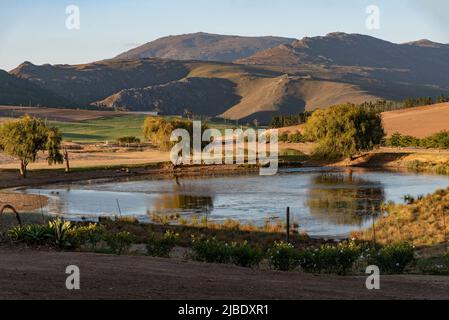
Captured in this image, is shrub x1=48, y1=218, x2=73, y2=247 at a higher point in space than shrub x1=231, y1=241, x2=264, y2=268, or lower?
higher

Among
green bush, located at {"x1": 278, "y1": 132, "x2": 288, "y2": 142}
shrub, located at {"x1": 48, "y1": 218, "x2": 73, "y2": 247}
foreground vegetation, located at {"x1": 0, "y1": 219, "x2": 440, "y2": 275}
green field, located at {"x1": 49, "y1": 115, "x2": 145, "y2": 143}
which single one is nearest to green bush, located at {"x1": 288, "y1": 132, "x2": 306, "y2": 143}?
green bush, located at {"x1": 278, "y1": 132, "x2": 288, "y2": 142}

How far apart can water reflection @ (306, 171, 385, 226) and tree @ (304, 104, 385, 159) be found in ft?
55.2

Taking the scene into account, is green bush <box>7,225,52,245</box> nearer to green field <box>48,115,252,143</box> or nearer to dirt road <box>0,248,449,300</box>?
dirt road <box>0,248,449,300</box>

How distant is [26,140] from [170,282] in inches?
2438

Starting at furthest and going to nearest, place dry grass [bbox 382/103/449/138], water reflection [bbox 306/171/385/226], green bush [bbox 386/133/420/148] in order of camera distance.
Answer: dry grass [bbox 382/103/449/138]
green bush [bbox 386/133/420/148]
water reflection [bbox 306/171/385/226]

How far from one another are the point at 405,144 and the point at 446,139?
362 inches

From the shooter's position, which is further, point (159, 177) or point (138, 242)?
point (159, 177)

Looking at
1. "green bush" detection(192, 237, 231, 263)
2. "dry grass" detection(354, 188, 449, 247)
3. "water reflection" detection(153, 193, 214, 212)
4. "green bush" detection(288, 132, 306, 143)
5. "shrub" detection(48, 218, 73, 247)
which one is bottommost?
"water reflection" detection(153, 193, 214, 212)

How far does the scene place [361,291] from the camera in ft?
51.7

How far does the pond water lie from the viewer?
46.8 meters

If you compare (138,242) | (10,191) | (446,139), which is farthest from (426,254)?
(446,139)

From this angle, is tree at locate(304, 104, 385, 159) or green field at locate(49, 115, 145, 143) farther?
green field at locate(49, 115, 145, 143)

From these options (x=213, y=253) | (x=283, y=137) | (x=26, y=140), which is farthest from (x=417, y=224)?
(x=283, y=137)
